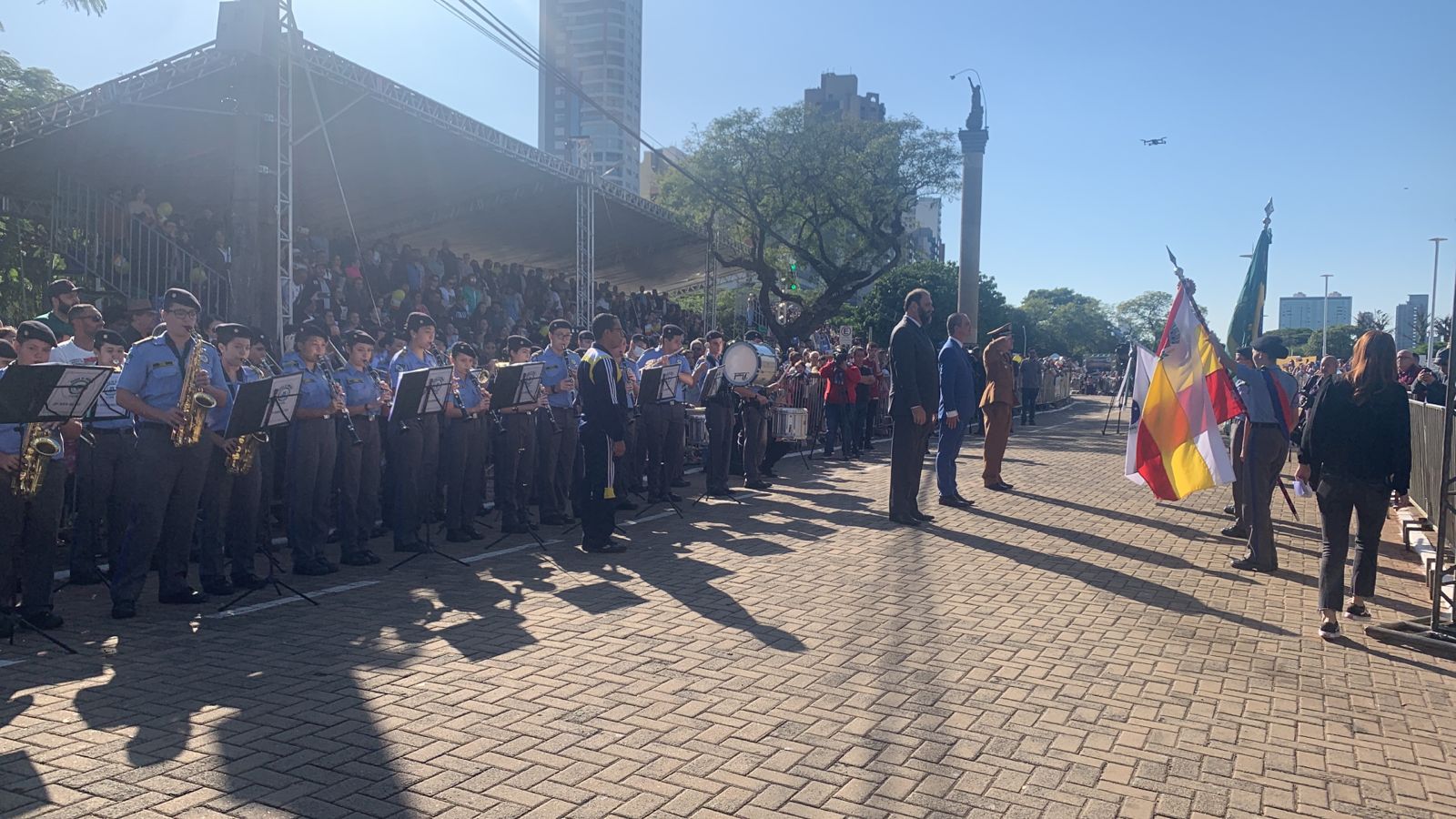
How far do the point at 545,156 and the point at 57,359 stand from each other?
1335 cm

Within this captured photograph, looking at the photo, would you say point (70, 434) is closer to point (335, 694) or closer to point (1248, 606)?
point (335, 694)

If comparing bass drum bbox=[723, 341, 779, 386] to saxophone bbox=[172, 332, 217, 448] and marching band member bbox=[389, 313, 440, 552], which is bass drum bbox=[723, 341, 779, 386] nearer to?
marching band member bbox=[389, 313, 440, 552]

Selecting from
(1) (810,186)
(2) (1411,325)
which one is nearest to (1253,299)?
(1) (810,186)

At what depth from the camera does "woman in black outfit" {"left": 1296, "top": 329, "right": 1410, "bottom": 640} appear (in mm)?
6746

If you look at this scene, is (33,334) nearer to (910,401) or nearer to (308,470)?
(308,470)

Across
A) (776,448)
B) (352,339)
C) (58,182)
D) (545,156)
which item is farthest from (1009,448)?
(58,182)

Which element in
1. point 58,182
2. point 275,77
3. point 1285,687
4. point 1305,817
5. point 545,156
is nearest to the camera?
point 1305,817

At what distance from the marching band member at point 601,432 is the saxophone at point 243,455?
2686 mm

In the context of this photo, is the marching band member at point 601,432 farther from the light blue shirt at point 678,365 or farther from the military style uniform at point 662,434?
the military style uniform at point 662,434

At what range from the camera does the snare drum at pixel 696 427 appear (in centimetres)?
1627

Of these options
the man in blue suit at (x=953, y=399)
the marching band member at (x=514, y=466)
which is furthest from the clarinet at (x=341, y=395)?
the man in blue suit at (x=953, y=399)

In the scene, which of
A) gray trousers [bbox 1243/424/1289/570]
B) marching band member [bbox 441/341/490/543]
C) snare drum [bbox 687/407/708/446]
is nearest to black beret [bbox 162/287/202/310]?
marching band member [bbox 441/341/490/543]

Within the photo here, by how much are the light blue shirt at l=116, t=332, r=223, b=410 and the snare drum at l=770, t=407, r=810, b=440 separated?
32.1 ft

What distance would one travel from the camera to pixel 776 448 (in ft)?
52.9
